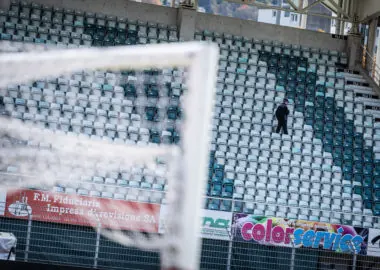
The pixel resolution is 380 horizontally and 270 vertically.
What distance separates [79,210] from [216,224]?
8.50 feet

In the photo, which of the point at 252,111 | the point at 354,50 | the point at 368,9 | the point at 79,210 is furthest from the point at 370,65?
the point at 79,210

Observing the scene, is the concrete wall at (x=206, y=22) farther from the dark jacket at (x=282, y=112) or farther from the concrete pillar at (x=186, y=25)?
the dark jacket at (x=282, y=112)

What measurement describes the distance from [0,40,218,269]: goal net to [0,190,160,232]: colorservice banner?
0.05ft

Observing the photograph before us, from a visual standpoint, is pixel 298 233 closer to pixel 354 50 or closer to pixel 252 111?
pixel 252 111

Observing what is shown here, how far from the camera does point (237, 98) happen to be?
1753 centimetres

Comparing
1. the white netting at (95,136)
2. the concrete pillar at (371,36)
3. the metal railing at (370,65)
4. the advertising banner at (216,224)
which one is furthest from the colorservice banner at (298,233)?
the concrete pillar at (371,36)

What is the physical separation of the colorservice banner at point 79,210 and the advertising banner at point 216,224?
148cm

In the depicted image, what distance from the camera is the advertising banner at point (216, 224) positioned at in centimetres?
1372

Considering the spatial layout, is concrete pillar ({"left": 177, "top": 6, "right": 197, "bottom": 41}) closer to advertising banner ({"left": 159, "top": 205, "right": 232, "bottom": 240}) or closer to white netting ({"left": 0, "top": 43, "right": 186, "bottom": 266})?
white netting ({"left": 0, "top": 43, "right": 186, "bottom": 266})

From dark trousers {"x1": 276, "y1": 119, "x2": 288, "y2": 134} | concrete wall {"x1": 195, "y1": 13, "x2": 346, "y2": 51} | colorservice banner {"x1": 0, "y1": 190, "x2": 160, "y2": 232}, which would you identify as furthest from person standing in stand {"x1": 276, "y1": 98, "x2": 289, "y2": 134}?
colorservice banner {"x1": 0, "y1": 190, "x2": 160, "y2": 232}

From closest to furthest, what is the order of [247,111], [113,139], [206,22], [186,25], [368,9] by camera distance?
1. [113,139]
2. [247,111]
3. [186,25]
4. [206,22]
5. [368,9]

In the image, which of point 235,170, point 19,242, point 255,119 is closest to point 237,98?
point 255,119

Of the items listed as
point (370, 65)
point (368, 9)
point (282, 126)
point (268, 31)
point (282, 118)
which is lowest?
point (282, 126)

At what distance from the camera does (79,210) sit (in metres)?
12.6
